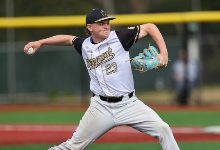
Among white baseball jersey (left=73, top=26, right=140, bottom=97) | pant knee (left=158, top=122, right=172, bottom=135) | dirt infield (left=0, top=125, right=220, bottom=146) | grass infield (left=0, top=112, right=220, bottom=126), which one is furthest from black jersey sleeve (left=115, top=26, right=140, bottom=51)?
grass infield (left=0, top=112, right=220, bottom=126)

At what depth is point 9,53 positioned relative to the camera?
49.3 feet

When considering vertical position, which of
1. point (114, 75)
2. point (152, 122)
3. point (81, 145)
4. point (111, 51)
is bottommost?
point (81, 145)

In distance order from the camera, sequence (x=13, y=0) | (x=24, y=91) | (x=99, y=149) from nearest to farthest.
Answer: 1. (x=99, y=149)
2. (x=24, y=91)
3. (x=13, y=0)

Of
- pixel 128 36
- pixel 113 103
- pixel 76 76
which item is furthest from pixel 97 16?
pixel 76 76

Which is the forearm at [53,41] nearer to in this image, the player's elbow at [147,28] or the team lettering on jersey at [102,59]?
the team lettering on jersey at [102,59]

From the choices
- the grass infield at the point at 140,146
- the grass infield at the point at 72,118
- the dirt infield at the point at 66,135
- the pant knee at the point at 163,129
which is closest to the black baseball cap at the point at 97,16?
the pant knee at the point at 163,129

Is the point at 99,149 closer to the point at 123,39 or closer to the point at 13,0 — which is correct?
the point at 123,39

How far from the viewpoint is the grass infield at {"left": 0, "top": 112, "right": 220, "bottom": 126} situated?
933 cm

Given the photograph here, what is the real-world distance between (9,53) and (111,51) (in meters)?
11.8

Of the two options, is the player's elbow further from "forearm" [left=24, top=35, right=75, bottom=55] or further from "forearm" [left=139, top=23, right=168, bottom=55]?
"forearm" [left=24, top=35, right=75, bottom=55]

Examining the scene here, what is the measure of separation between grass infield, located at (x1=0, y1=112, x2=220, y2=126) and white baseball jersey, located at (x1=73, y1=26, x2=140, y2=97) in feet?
16.9

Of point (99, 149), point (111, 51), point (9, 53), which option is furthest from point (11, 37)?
point (111, 51)

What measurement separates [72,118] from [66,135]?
2947 millimetres

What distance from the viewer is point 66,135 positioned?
7660mm
